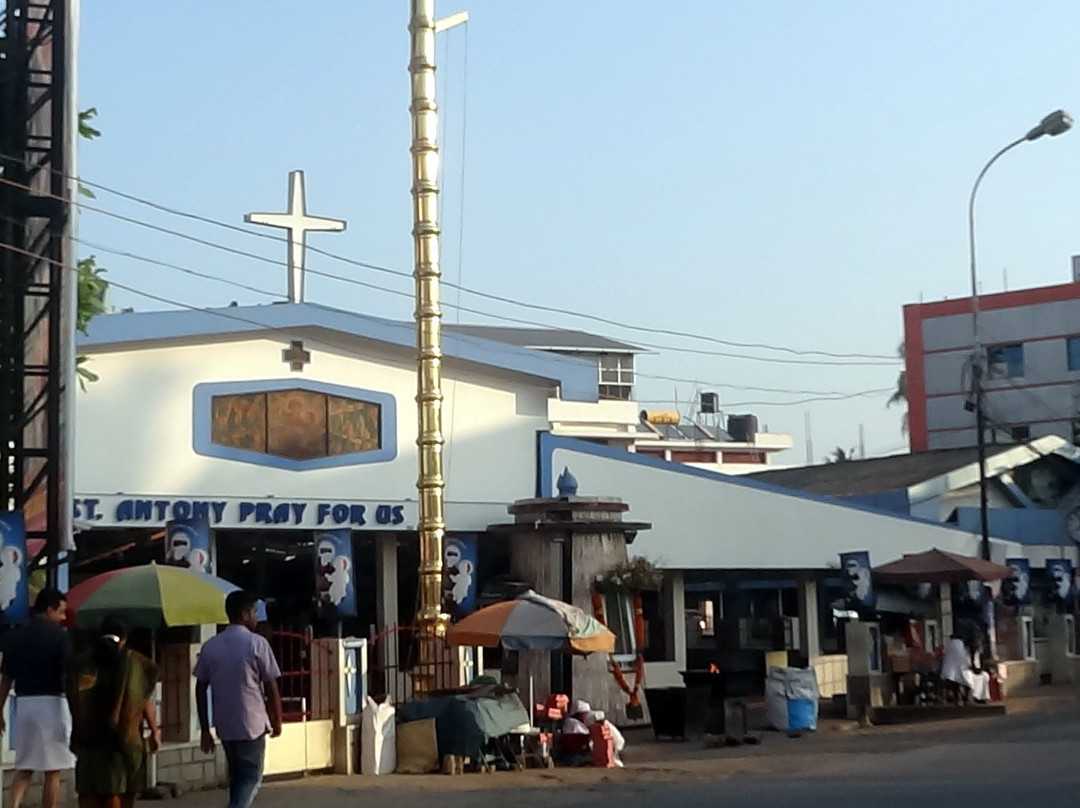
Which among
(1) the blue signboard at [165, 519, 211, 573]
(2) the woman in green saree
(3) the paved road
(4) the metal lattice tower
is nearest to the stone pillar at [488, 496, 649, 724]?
(3) the paved road

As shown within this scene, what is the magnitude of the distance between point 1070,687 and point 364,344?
17184 millimetres

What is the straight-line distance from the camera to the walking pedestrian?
41.3 ft

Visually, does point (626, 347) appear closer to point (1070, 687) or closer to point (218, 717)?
point (1070, 687)

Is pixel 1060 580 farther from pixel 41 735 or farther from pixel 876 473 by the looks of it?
pixel 41 735

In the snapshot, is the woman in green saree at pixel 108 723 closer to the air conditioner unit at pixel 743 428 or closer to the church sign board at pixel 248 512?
the church sign board at pixel 248 512

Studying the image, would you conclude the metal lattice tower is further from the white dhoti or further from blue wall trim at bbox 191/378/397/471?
the white dhoti

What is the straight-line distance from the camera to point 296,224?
2772cm

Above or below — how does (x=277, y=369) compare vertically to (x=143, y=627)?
above

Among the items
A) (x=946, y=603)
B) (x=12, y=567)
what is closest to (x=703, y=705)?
(x=12, y=567)

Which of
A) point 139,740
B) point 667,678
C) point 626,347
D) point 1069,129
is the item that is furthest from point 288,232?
point 626,347

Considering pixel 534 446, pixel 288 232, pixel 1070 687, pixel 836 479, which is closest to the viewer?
pixel 288 232

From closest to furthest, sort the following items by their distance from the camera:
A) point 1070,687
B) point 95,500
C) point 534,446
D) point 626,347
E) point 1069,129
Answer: point 95,500 → point 534,446 → point 1069,129 → point 1070,687 → point 626,347

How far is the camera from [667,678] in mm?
33000

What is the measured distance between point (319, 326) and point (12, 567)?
9.74 m
